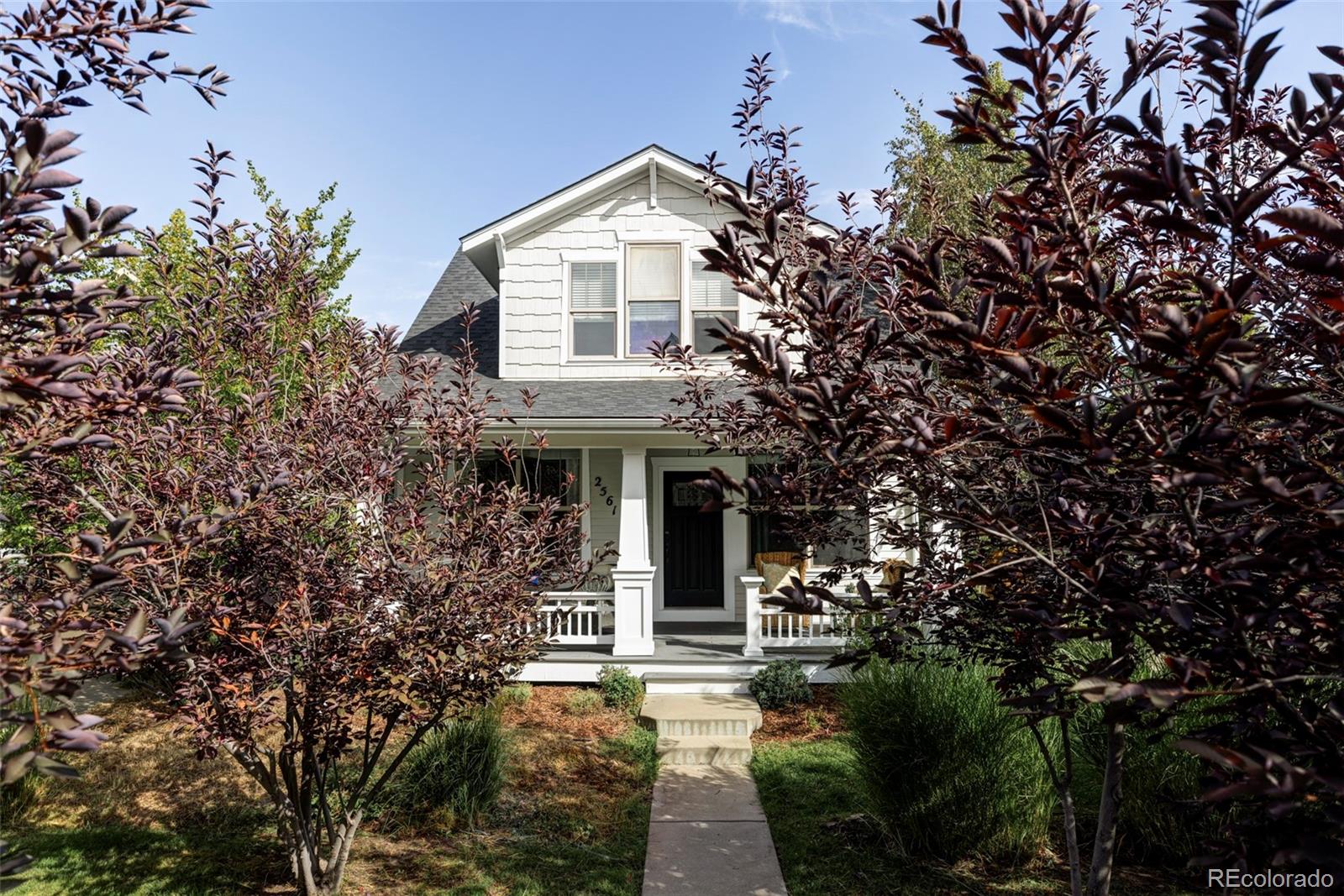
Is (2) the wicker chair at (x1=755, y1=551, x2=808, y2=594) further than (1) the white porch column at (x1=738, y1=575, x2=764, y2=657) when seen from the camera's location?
Yes

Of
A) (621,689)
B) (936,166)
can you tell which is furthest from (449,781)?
(936,166)

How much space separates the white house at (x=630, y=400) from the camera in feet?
34.3

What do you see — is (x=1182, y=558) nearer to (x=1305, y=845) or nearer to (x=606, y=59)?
(x=1305, y=845)

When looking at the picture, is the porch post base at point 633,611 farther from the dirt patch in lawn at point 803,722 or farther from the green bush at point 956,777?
the green bush at point 956,777

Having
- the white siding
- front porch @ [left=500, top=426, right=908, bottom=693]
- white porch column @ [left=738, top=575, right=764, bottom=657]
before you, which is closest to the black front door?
front porch @ [left=500, top=426, right=908, bottom=693]

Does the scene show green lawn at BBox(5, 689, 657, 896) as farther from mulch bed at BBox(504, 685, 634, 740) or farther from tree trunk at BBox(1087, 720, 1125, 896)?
tree trunk at BBox(1087, 720, 1125, 896)

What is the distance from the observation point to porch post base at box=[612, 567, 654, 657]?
1046 centimetres

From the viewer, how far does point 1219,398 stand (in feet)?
5.41

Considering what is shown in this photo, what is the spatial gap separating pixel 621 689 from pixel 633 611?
46.6 inches

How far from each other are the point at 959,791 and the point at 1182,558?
3989 millimetres

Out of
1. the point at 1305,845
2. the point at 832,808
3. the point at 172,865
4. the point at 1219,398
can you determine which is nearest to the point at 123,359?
the point at 172,865

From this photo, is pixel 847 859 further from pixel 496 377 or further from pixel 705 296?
pixel 496 377

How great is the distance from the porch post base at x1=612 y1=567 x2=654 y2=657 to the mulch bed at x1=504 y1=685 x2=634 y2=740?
1027mm

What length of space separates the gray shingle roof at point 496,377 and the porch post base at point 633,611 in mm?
2205
